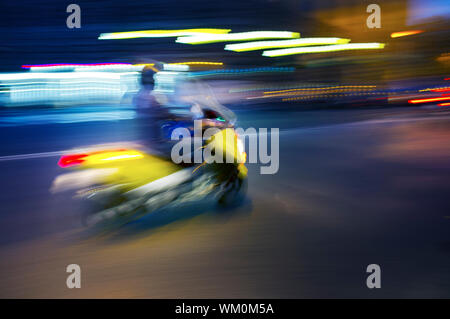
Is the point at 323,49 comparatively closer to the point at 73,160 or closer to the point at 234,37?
the point at 234,37

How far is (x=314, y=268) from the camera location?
3.29 m

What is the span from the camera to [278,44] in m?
25.3

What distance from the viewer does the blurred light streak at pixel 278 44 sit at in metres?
25.3

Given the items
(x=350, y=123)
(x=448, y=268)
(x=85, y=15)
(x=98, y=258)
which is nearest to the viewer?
(x=448, y=268)

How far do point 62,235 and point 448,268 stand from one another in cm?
341

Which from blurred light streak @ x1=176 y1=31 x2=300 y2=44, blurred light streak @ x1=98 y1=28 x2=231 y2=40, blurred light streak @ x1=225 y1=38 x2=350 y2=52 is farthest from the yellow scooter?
blurred light streak @ x1=98 y1=28 x2=231 y2=40

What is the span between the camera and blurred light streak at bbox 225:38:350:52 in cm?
2528

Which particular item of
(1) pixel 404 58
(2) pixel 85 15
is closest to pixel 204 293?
(1) pixel 404 58


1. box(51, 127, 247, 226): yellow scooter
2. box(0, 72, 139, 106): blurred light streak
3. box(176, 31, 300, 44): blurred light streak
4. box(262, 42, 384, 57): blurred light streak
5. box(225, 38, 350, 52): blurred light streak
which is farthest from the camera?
box(176, 31, 300, 44): blurred light streak

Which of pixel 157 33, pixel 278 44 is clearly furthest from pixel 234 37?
pixel 157 33

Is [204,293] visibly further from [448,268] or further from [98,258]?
[448,268]

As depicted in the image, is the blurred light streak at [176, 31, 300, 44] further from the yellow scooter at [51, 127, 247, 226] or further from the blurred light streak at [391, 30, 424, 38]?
the yellow scooter at [51, 127, 247, 226]

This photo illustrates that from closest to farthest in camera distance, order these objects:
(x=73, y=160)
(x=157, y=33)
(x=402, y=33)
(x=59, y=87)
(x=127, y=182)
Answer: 1. (x=127, y=182)
2. (x=73, y=160)
3. (x=59, y=87)
4. (x=157, y=33)
5. (x=402, y=33)

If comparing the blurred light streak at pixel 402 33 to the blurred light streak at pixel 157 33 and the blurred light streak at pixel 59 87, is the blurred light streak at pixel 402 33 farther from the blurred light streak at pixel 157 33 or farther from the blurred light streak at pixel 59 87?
the blurred light streak at pixel 59 87
